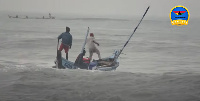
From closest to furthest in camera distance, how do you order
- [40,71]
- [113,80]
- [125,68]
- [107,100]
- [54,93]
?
1. [107,100]
2. [54,93]
3. [113,80]
4. [40,71]
5. [125,68]

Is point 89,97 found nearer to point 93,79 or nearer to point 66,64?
point 93,79

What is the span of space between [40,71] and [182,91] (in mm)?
7124

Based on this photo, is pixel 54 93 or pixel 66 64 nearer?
pixel 54 93

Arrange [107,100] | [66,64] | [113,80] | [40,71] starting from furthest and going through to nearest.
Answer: [66,64], [40,71], [113,80], [107,100]

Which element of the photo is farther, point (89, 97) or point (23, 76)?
point (23, 76)

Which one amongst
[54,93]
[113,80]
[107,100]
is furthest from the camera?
[113,80]

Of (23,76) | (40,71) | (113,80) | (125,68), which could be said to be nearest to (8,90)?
(23,76)

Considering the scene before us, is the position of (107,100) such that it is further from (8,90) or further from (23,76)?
(23,76)

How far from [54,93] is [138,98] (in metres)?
3.12

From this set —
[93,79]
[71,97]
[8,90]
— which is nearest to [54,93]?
[71,97]

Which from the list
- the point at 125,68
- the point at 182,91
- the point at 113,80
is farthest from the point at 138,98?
the point at 125,68

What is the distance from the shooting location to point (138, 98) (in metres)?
11.0

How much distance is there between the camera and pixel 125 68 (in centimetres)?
1944

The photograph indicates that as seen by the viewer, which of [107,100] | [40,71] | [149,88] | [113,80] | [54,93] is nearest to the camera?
[107,100]
